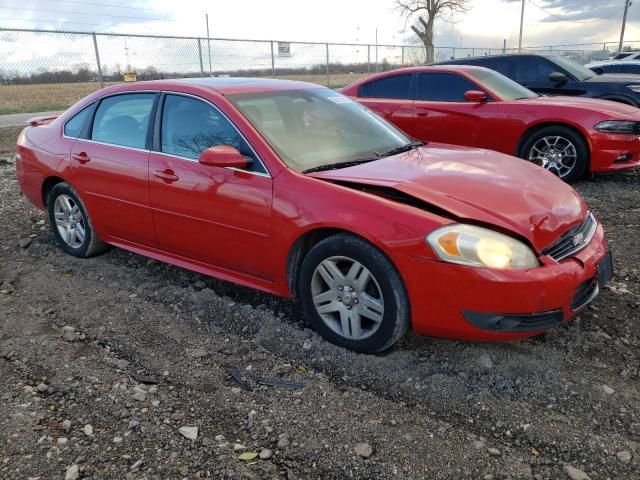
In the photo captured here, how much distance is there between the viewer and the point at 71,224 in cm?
480

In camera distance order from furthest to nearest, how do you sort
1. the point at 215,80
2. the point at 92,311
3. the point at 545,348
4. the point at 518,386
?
the point at 215,80
the point at 92,311
the point at 545,348
the point at 518,386

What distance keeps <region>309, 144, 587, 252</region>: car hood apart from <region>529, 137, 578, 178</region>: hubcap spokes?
342 cm

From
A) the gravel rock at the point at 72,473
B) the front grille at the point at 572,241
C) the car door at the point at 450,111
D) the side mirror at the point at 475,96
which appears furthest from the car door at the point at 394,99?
the gravel rock at the point at 72,473

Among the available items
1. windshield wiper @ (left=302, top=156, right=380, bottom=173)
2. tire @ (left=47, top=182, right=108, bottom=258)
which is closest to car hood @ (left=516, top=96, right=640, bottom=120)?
windshield wiper @ (left=302, top=156, right=380, bottom=173)

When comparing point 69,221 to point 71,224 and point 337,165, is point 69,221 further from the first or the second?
point 337,165

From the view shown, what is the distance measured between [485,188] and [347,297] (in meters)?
1.00

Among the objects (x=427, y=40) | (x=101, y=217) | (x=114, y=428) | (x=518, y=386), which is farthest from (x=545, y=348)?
(x=427, y=40)

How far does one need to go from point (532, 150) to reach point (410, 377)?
4910mm

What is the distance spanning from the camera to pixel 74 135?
4578mm

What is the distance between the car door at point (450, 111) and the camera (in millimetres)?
7137

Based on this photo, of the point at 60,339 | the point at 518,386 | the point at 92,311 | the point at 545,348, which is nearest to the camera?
the point at 518,386

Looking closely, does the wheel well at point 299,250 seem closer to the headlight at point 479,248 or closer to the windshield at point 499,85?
the headlight at point 479,248

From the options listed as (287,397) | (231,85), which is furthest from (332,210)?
(231,85)

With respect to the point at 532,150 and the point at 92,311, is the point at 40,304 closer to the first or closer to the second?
the point at 92,311
